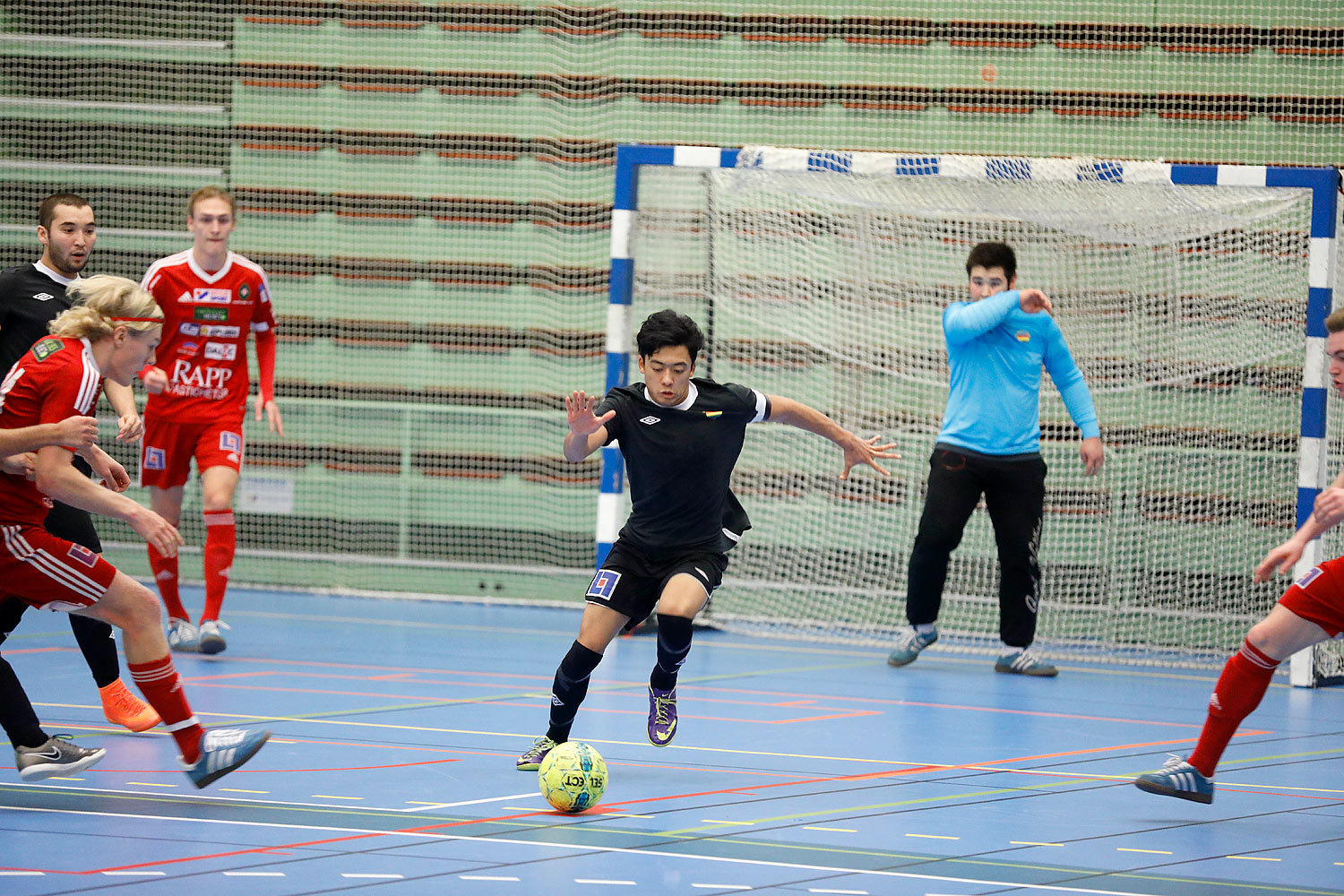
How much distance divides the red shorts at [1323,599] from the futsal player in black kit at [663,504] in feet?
4.85

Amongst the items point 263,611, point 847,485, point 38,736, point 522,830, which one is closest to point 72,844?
point 38,736

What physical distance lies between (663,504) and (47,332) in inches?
96.1

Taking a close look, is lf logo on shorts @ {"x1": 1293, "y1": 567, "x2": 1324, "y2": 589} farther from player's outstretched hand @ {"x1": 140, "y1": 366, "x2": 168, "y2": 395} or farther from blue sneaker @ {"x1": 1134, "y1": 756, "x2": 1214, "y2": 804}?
player's outstretched hand @ {"x1": 140, "y1": 366, "x2": 168, "y2": 395}

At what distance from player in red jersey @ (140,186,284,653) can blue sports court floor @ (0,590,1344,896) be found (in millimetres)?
389

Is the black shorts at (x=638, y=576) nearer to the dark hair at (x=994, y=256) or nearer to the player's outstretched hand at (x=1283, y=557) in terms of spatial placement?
the player's outstretched hand at (x=1283, y=557)

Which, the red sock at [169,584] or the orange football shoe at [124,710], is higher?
the red sock at [169,584]

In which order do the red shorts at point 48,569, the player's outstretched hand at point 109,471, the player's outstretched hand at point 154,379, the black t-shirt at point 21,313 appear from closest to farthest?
the red shorts at point 48,569
the player's outstretched hand at point 109,471
the black t-shirt at point 21,313
the player's outstretched hand at point 154,379

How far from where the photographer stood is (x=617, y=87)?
1175 centimetres

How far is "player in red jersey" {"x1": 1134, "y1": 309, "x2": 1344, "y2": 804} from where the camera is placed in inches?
174

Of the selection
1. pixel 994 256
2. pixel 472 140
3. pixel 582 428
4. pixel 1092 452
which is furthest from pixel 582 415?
pixel 472 140

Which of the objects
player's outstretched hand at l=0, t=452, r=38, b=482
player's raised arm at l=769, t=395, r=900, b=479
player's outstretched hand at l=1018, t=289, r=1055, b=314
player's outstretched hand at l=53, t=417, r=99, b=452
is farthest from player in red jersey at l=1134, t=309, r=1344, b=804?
player's outstretched hand at l=0, t=452, r=38, b=482

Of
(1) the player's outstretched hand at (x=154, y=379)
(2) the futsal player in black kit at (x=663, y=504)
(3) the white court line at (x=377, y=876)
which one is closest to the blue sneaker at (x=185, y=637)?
(1) the player's outstretched hand at (x=154, y=379)

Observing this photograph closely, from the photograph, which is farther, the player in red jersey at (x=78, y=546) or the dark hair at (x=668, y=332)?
the dark hair at (x=668, y=332)

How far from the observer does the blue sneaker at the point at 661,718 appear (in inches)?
204
